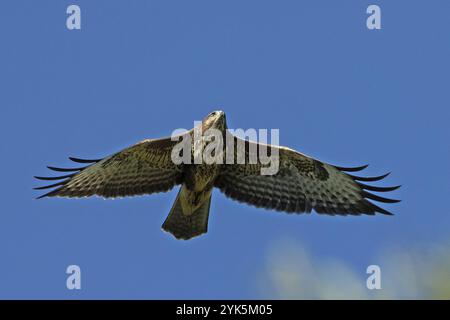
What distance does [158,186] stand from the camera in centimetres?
1320

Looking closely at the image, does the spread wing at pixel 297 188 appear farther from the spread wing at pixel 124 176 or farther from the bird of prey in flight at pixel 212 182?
the spread wing at pixel 124 176

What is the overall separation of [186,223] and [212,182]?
28.3 inches

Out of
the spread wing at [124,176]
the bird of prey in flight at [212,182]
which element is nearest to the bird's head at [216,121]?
the bird of prey in flight at [212,182]

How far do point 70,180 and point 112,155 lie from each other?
75 centimetres

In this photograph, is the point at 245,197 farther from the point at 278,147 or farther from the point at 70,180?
the point at 70,180

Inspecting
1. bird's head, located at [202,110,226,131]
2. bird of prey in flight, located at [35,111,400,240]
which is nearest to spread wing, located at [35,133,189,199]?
bird of prey in flight, located at [35,111,400,240]

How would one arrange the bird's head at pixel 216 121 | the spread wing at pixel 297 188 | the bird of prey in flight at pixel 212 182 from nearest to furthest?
the bird's head at pixel 216 121 → the bird of prey in flight at pixel 212 182 → the spread wing at pixel 297 188

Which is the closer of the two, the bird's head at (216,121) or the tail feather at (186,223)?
the bird's head at (216,121)

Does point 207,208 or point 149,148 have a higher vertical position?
point 149,148

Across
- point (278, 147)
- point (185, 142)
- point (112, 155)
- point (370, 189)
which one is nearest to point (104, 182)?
point (112, 155)

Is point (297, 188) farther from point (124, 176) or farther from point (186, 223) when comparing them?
point (124, 176)

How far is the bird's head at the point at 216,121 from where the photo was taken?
40.7ft

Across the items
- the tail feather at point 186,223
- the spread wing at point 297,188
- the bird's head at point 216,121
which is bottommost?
the tail feather at point 186,223

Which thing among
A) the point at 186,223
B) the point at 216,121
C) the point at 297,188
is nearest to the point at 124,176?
the point at 186,223
